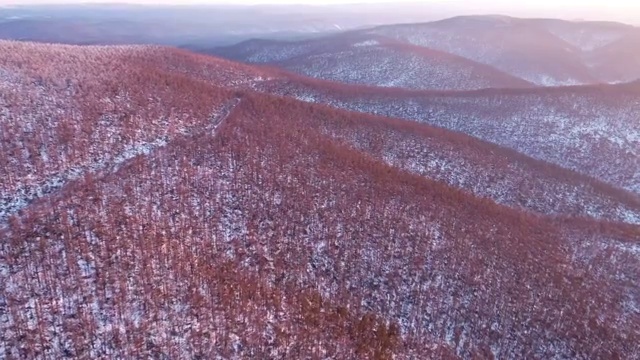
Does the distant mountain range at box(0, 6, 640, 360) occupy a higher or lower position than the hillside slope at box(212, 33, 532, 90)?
lower

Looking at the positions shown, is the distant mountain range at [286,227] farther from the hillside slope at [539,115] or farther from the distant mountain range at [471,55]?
the distant mountain range at [471,55]

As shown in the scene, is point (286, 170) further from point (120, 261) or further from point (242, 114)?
point (120, 261)

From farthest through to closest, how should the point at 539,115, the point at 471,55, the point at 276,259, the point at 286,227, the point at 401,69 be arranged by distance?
1. the point at 471,55
2. the point at 401,69
3. the point at 539,115
4. the point at 286,227
5. the point at 276,259

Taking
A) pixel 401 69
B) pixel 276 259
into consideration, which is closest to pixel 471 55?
pixel 401 69

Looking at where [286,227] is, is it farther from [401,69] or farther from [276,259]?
[401,69]

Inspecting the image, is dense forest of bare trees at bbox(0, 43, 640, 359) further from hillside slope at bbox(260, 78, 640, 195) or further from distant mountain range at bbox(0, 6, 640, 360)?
hillside slope at bbox(260, 78, 640, 195)

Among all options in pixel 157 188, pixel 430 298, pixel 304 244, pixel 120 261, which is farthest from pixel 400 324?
pixel 157 188

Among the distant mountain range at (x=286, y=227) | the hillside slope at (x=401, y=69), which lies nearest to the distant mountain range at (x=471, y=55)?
the hillside slope at (x=401, y=69)

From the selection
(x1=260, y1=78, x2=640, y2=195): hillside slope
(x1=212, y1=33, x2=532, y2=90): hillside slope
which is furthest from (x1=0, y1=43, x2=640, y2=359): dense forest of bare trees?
(x1=212, y1=33, x2=532, y2=90): hillside slope
